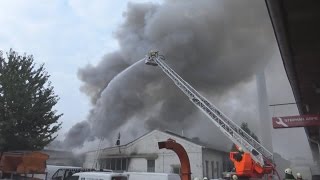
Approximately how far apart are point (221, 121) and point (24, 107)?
13001 millimetres

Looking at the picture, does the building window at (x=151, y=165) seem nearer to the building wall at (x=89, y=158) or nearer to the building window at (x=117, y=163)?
the building window at (x=117, y=163)

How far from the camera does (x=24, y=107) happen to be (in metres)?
22.1

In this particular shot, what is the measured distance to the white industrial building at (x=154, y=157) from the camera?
2596 centimetres

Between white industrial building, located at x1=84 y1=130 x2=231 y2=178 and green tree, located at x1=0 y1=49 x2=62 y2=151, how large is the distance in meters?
4.49

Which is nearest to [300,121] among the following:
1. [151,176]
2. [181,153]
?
[151,176]

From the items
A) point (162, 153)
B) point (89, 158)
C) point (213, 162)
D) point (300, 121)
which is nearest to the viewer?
point (300, 121)

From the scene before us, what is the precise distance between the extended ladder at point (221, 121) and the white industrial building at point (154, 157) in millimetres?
4006

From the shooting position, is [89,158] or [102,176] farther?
[89,158]

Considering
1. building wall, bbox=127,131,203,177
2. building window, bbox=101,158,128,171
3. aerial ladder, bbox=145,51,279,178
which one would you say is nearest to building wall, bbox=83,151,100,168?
building window, bbox=101,158,128,171

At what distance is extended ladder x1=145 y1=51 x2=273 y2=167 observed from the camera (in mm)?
19388

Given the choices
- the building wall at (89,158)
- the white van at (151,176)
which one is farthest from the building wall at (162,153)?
the white van at (151,176)

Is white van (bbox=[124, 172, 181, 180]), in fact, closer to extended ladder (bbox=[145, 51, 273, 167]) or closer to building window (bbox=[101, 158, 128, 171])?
extended ladder (bbox=[145, 51, 273, 167])

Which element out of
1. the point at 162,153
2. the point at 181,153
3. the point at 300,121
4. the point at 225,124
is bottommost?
the point at 181,153

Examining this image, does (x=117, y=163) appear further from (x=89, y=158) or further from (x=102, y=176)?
(x=102, y=176)
